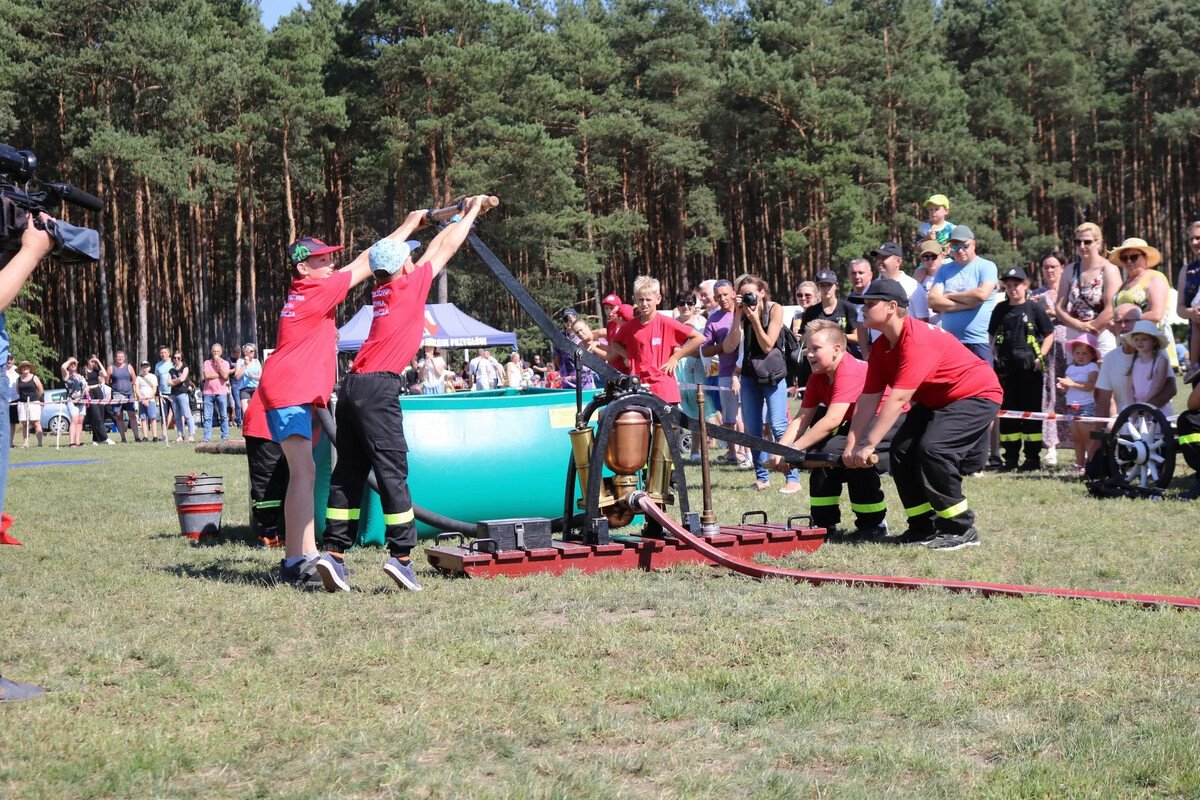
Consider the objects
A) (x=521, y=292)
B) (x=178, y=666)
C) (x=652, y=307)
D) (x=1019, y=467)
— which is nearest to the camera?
(x=178, y=666)

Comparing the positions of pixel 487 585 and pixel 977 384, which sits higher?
pixel 977 384

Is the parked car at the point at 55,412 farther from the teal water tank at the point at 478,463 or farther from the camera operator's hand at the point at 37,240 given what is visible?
the camera operator's hand at the point at 37,240

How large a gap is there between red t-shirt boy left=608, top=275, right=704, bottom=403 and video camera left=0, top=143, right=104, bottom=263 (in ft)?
17.8

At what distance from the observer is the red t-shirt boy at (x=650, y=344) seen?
9.60 metres

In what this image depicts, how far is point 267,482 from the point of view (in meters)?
8.84

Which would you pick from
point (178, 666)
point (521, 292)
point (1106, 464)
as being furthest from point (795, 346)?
point (178, 666)

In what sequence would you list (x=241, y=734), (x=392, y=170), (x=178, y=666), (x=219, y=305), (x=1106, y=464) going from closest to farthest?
(x=241, y=734) < (x=178, y=666) < (x=1106, y=464) < (x=392, y=170) < (x=219, y=305)

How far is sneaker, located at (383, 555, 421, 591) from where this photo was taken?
6.52 m

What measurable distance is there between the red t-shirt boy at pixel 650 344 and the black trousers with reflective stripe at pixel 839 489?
1517mm

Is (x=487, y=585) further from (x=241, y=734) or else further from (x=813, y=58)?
(x=813, y=58)

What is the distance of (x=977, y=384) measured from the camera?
7.98 meters

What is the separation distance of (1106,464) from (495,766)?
26.0ft

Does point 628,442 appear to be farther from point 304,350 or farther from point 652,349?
point 652,349

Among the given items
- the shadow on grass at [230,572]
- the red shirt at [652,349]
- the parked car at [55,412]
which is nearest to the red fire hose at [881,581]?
the shadow on grass at [230,572]
